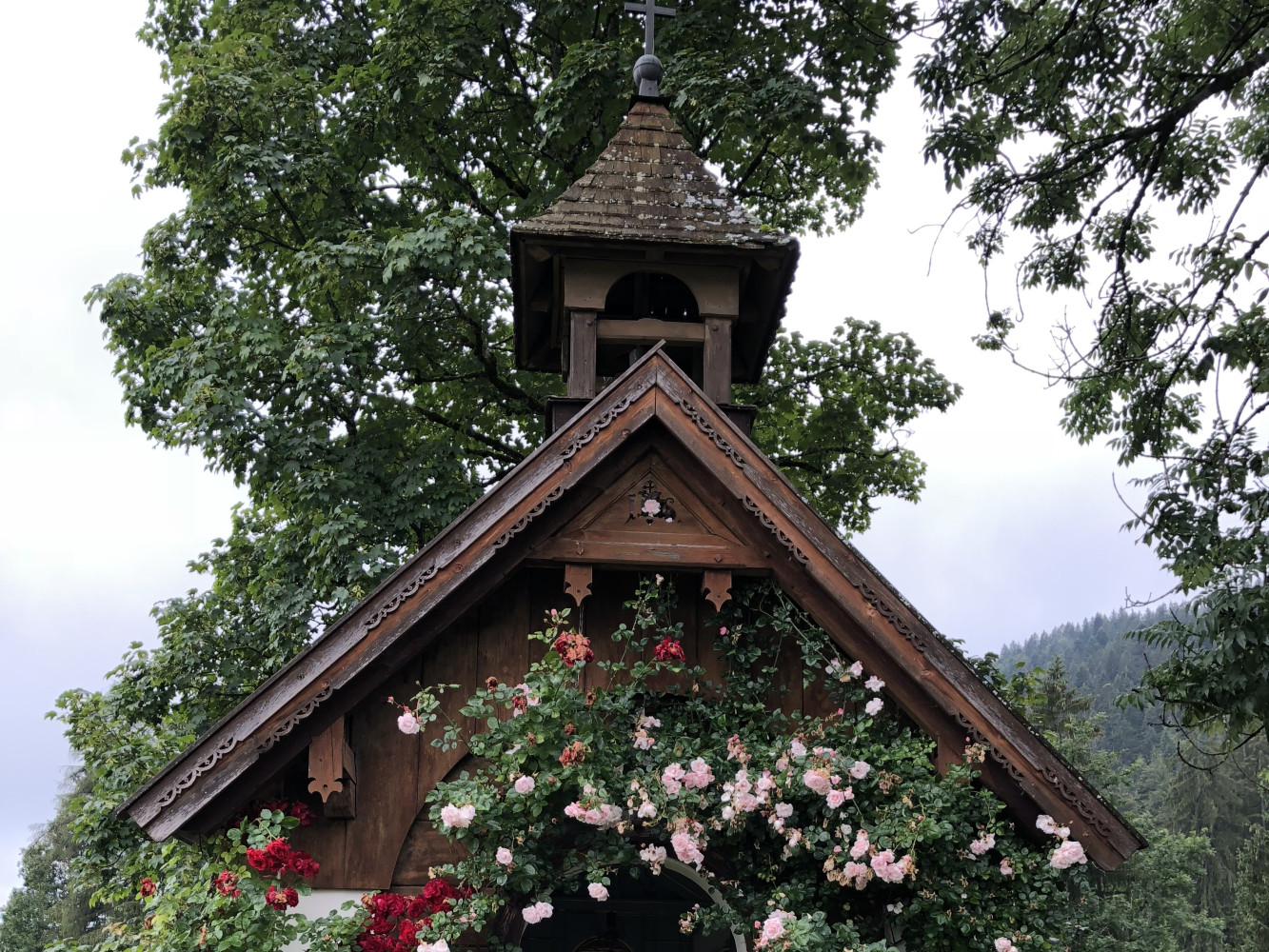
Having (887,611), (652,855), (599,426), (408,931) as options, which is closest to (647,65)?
(599,426)

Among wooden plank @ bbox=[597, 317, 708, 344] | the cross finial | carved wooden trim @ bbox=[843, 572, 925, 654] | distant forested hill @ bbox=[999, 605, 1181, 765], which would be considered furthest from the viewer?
distant forested hill @ bbox=[999, 605, 1181, 765]

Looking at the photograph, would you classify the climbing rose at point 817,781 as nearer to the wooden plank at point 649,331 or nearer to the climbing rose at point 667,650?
the climbing rose at point 667,650

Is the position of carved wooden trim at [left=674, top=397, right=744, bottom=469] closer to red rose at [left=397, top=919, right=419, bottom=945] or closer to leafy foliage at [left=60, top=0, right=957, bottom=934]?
red rose at [left=397, top=919, right=419, bottom=945]

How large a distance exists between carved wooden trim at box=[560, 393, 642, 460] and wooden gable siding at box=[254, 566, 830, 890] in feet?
2.22

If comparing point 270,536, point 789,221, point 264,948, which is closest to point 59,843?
point 270,536

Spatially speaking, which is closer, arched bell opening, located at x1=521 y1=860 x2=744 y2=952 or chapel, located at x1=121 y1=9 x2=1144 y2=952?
chapel, located at x1=121 y1=9 x2=1144 y2=952

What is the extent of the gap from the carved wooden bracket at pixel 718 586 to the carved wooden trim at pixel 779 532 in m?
0.39

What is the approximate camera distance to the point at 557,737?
20.1ft

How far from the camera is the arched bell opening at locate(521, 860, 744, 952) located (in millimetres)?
10555

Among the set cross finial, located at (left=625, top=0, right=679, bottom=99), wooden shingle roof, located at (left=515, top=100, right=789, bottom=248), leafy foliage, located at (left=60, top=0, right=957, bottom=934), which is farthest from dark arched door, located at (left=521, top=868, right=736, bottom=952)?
cross finial, located at (left=625, top=0, right=679, bottom=99)

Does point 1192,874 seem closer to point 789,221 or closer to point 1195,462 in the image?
point 789,221

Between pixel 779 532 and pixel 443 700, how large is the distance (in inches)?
80.2

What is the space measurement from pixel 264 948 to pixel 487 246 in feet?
28.4

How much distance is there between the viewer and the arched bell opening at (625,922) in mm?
10555
